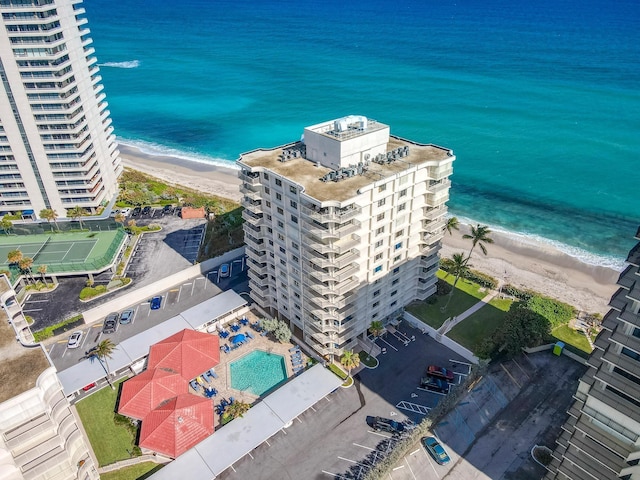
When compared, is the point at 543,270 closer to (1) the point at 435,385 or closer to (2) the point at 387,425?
(1) the point at 435,385

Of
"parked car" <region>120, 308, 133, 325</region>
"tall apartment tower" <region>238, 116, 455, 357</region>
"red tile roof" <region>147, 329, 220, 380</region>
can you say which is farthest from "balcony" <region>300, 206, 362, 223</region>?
"parked car" <region>120, 308, 133, 325</region>

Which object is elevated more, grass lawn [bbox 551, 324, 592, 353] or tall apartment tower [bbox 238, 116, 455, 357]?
tall apartment tower [bbox 238, 116, 455, 357]

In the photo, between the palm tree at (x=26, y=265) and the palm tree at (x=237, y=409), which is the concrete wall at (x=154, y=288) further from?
the palm tree at (x=237, y=409)

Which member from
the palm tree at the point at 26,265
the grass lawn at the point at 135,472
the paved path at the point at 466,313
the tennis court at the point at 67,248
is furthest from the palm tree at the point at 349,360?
the palm tree at the point at 26,265

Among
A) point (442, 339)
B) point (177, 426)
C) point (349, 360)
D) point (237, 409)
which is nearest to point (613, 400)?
point (349, 360)

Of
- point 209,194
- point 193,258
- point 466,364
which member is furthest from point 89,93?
point 466,364

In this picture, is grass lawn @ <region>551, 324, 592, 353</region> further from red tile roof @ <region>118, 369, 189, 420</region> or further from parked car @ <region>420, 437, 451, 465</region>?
red tile roof @ <region>118, 369, 189, 420</region>
